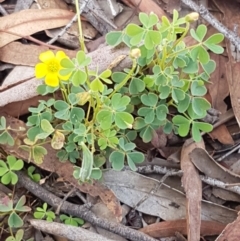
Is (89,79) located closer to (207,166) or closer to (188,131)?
(188,131)

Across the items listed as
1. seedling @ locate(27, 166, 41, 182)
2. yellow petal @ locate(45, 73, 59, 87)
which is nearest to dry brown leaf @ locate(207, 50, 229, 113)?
yellow petal @ locate(45, 73, 59, 87)

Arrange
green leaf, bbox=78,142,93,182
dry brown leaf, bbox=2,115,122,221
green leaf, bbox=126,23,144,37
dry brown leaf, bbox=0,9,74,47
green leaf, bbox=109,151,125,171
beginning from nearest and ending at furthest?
green leaf, bbox=78,142,93,182 < green leaf, bbox=126,23,144,37 < green leaf, bbox=109,151,125,171 < dry brown leaf, bbox=2,115,122,221 < dry brown leaf, bbox=0,9,74,47

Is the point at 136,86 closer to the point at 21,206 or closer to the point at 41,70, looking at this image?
the point at 41,70

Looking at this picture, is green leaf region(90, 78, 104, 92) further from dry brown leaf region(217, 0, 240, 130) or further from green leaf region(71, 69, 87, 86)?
dry brown leaf region(217, 0, 240, 130)

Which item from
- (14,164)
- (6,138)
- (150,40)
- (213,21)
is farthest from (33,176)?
(213,21)

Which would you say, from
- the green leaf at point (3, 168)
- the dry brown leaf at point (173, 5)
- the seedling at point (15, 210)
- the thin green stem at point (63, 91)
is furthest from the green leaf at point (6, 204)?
the dry brown leaf at point (173, 5)

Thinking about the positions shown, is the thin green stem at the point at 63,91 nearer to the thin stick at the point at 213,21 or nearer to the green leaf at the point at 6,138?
the green leaf at the point at 6,138
